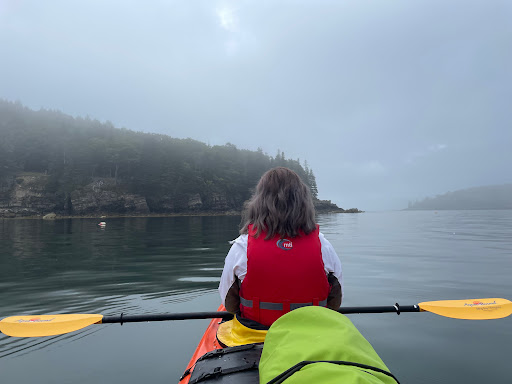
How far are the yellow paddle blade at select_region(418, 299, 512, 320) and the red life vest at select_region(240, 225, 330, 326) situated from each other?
2615mm

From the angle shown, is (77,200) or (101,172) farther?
(101,172)

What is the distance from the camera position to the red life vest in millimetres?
2154

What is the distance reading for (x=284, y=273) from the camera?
2152 mm

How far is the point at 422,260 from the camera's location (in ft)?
35.7

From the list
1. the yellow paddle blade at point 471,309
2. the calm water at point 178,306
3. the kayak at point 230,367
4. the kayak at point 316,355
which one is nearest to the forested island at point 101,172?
the calm water at point 178,306

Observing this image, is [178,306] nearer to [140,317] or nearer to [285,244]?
[140,317]

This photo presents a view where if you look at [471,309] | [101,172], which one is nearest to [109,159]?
[101,172]

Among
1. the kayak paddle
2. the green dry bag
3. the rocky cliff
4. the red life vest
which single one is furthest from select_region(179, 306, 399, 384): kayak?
the rocky cliff

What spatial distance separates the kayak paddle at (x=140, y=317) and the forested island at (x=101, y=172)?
4961 cm

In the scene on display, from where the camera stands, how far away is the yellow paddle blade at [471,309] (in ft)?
13.0

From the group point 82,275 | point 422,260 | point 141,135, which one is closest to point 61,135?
point 141,135

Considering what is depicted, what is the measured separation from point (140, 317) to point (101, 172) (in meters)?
78.6

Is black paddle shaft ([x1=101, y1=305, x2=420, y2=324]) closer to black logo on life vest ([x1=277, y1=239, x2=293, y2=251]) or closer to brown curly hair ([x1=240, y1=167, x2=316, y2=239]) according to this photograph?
brown curly hair ([x1=240, y1=167, x2=316, y2=239])

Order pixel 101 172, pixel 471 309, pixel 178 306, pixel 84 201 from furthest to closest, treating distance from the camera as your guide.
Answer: pixel 101 172
pixel 84 201
pixel 178 306
pixel 471 309
